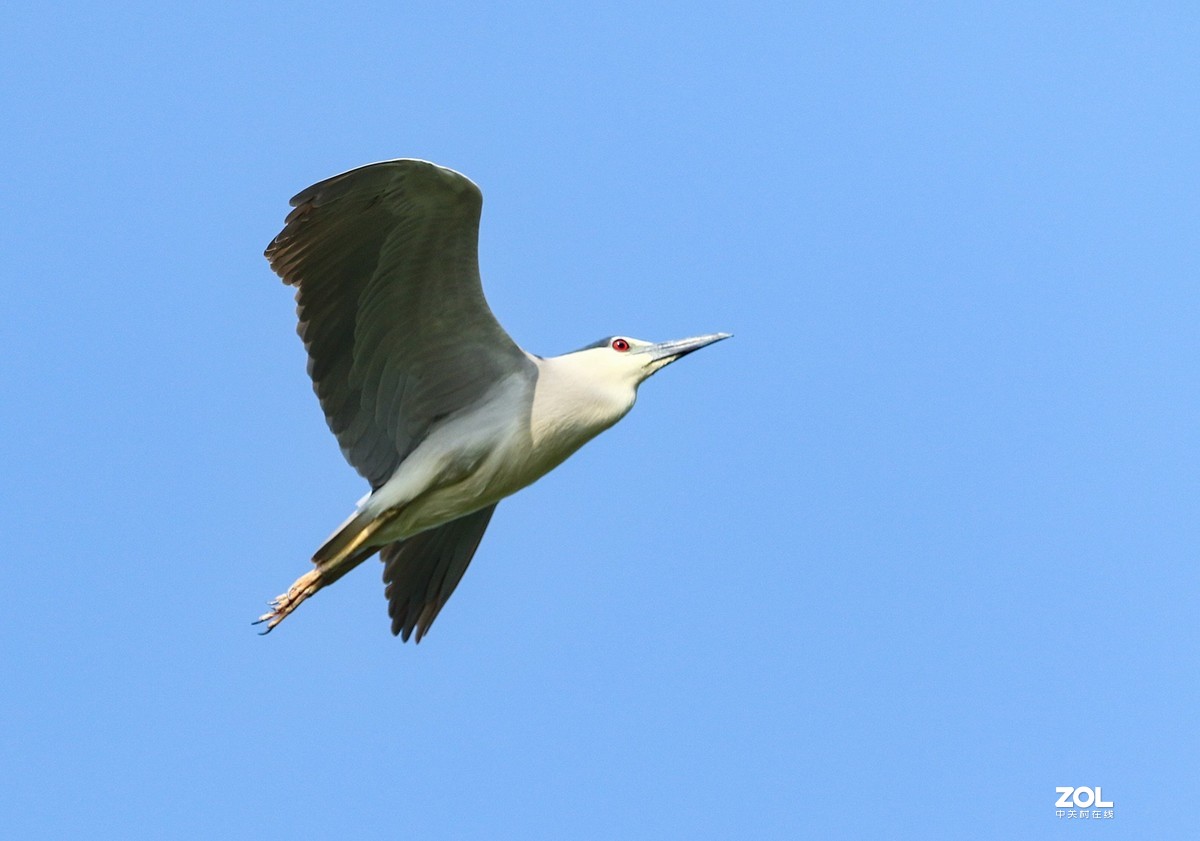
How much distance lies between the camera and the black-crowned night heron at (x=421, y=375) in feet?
39.1

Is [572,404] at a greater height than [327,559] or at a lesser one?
greater

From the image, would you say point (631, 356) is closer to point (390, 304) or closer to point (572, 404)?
point (572, 404)

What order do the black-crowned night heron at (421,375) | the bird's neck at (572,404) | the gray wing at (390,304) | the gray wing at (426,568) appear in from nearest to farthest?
the gray wing at (390,304) < the black-crowned night heron at (421,375) < the bird's neck at (572,404) < the gray wing at (426,568)

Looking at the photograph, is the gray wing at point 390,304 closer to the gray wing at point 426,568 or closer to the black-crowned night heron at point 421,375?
the black-crowned night heron at point 421,375

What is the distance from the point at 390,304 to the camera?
12.2m

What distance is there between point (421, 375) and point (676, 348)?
177cm

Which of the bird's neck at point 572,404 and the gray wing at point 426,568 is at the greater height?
the bird's neck at point 572,404

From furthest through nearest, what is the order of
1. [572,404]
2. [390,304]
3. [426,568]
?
[426,568], [572,404], [390,304]

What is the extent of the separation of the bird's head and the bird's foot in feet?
7.64

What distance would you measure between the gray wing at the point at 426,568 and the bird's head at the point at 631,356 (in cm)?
177

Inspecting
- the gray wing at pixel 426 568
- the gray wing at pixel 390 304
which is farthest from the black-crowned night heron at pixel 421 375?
the gray wing at pixel 426 568

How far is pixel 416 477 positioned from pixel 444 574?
70.6 inches

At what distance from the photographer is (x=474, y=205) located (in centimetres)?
1170

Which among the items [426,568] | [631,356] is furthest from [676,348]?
[426,568]
